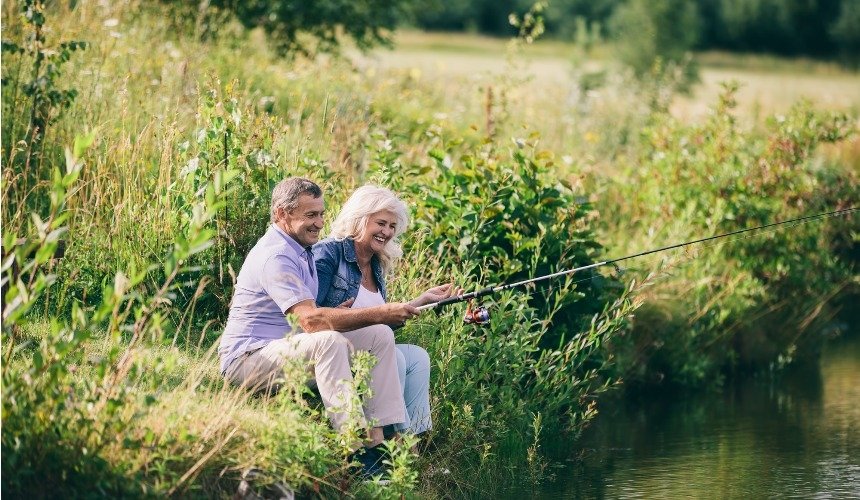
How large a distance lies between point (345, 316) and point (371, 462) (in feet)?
2.21

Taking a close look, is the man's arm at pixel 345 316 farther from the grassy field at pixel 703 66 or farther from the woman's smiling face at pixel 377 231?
the grassy field at pixel 703 66

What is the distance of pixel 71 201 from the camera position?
809cm

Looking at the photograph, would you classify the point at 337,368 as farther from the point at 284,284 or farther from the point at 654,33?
the point at 654,33

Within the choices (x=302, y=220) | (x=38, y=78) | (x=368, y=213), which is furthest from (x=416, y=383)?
(x=38, y=78)

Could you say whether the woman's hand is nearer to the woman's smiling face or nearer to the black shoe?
the woman's smiling face

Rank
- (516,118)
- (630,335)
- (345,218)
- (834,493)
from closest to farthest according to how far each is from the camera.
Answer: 1. (345,218)
2. (834,493)
3. (630,335)
4. (516,118)

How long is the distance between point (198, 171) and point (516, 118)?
6.31 m

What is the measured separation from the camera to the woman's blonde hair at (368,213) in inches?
260

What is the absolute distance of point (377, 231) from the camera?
21.7ft

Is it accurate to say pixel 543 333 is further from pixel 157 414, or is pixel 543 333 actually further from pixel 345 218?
pixel 157 414

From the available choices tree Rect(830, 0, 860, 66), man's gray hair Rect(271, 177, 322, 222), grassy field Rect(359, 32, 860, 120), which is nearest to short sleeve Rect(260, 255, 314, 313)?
man's gray hair Rect(271, 177, 322, 222)

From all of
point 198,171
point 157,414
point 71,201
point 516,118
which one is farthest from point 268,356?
point 516,118

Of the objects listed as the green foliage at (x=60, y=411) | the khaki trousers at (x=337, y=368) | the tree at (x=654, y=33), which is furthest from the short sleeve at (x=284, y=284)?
the tree at (x=654, y=33)

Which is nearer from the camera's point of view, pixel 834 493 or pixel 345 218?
pixel 345 218
